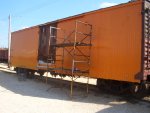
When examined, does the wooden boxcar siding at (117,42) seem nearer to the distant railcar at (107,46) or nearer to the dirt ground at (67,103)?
the distant railcar at (107,46)

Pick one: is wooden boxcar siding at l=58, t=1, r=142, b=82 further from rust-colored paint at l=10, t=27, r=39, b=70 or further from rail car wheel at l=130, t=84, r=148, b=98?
rust-colored paint at l=10, t=27, r=39, b=70

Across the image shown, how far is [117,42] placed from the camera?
1048cm

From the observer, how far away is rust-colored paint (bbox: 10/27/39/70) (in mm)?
17297

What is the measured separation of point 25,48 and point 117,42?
1019 centimetres

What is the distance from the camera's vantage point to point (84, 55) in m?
12.2

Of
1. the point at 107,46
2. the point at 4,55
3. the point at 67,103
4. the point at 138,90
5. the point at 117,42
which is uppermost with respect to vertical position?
the point at 117,42

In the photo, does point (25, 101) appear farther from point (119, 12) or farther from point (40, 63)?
point (40, 63)

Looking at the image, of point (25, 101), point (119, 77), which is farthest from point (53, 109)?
point (119, 77)

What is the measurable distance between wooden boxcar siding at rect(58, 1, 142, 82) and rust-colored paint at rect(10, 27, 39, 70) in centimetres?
622

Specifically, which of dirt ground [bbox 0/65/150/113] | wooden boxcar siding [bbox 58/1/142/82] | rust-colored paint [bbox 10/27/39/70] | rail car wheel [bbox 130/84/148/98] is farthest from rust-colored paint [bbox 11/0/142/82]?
rust-colored paint [bbox 10/27/39/70]

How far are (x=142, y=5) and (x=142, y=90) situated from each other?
139 inches

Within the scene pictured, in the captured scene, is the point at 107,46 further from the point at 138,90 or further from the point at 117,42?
the point at 138,90

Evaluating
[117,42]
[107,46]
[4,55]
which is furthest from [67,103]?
[4,55]

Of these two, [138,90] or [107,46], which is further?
[107,46]
